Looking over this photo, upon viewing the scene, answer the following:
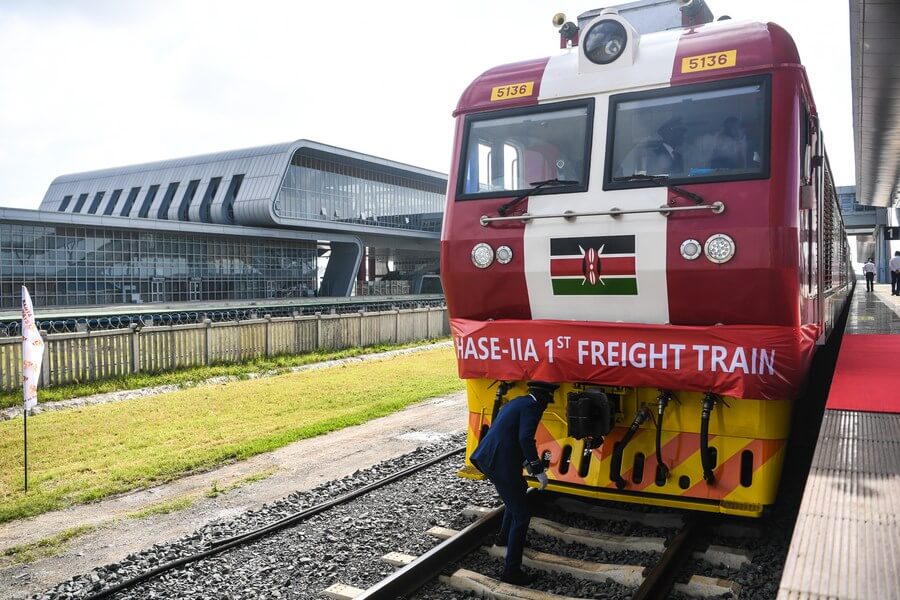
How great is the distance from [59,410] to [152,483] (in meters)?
5.66

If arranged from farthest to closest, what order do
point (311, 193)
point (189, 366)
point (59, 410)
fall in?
point (311, 193) < point (189, 366) < point (59, 410)

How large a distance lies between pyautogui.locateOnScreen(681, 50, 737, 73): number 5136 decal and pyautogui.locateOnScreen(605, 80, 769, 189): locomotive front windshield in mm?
141

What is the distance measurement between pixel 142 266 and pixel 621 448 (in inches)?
1381

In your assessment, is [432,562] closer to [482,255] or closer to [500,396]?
[500,396]

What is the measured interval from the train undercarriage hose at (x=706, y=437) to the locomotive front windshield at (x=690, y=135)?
161 cm

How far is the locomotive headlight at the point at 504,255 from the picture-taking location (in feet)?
19.6

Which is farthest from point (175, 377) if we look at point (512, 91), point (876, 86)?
point (876, 86)

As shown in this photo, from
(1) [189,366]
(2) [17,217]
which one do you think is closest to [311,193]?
(2) [17,217]

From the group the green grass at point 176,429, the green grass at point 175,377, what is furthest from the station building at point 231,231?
the green grass at point 176,429

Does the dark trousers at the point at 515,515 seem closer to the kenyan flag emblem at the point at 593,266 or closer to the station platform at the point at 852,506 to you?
the kenyan flag emblem at the point at 593,266

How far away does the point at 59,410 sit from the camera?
12977 millimetres

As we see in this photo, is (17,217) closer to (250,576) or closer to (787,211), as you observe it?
(250,576)

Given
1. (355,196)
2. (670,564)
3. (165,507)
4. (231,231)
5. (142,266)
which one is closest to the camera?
(670,564)

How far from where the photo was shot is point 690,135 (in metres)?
5.50
